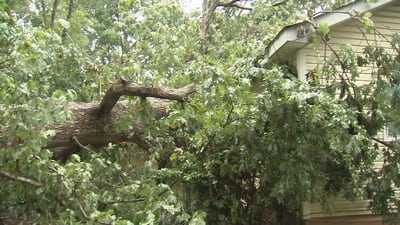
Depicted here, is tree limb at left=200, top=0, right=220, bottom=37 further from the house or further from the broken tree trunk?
the broken tree trunk

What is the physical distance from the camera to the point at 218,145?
6090mm

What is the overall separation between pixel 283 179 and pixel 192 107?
1.48 metres

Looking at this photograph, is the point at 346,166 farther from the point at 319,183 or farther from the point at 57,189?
the point at 57,189

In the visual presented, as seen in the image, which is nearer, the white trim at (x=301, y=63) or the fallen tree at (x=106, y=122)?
the fallen tree at (x=106, y=122)

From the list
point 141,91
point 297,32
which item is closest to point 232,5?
point 297,32

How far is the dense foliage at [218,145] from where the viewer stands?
4582 millimetres

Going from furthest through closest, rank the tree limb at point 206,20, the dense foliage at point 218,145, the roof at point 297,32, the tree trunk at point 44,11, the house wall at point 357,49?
the tree trunk at point 44,11, the tree limb at point 206,20, the house wall at point 357,49, the roof at point 297,32, the dense foliage at point 218,145

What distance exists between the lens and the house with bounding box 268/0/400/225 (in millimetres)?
6043

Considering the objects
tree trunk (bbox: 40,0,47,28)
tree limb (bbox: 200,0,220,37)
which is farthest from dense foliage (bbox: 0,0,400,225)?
tree trunk (bbox: 40,0,47,28)

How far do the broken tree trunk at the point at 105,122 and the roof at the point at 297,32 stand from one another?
1.39 meters

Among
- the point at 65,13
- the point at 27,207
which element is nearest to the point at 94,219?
the point at 27,207

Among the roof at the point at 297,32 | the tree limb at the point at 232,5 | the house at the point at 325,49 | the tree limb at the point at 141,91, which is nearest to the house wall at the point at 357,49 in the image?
the house at the point at 325,49

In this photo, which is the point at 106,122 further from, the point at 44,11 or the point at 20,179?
the point at 44,11

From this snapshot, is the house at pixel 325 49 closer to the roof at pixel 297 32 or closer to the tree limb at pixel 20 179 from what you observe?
the roof at pixel 297 32
